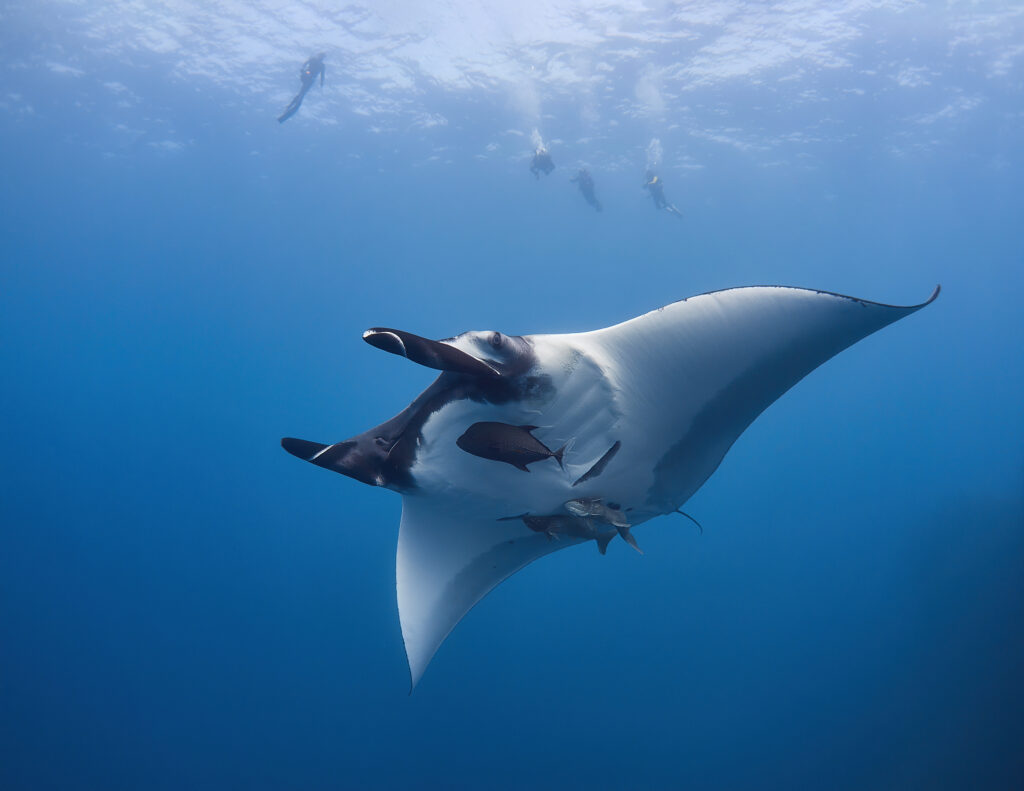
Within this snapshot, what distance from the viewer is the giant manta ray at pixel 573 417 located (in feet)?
4.85

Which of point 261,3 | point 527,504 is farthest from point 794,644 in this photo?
point 261,3

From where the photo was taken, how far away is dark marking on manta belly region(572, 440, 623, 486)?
69.9 inches

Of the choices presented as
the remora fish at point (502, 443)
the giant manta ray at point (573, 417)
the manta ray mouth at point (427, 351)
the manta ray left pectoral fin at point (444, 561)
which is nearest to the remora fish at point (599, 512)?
the giant manta ray at point (573, 417)

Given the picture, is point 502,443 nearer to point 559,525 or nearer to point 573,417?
point 573,417

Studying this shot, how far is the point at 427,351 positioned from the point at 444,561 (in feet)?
3.95

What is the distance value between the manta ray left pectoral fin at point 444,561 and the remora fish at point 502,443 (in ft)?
1.63

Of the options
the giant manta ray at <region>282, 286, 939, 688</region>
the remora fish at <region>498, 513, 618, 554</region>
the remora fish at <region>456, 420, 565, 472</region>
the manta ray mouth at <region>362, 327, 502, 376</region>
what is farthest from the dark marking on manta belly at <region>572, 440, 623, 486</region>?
the manta ray mouth at <region>362, 327, 502, 376</region>

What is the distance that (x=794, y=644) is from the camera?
11.5 meters

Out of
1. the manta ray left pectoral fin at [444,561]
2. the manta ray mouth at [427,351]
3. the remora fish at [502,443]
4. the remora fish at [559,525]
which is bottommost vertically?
the manta ray left pectoral fin at [444,561]

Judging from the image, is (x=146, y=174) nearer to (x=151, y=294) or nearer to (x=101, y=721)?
(x=151, y=294)

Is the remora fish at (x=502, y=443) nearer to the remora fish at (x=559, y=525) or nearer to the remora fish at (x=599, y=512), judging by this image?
the remora fish at (x=599, y=512)

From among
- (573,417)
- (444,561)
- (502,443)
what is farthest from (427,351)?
(444,561)

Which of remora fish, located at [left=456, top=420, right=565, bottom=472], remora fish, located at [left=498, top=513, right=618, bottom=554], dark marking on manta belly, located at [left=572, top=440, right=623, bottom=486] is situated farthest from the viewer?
remora fish, located at [left=498, top=513, right=618, bottom=554]

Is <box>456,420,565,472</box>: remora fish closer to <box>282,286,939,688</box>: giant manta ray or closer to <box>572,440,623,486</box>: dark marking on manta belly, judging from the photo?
<box>282,286,939,688</box>: giant manta ray
